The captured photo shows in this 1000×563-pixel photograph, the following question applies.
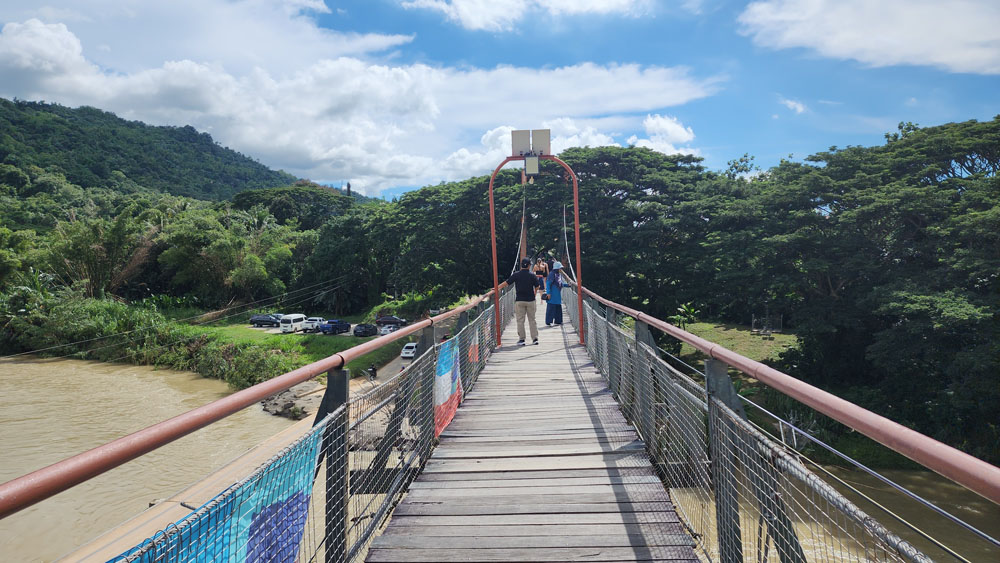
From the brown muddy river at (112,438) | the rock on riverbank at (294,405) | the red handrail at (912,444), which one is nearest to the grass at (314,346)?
the rock on riverbank at (294,405)

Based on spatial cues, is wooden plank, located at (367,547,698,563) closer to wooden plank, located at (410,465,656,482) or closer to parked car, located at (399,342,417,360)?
wooden plank, located at (410,465,656,482)

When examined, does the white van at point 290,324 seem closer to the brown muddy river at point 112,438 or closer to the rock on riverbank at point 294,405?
the brown muddy river at point 112,438

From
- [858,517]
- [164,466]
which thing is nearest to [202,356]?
[164,466]

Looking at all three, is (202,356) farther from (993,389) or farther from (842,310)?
(993,389)

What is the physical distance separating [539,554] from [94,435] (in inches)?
824

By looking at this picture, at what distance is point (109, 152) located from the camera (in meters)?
71.2

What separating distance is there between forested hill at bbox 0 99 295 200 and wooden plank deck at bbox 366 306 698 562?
72.1 meters

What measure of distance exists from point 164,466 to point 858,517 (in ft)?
58.7

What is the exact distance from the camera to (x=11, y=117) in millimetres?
67688

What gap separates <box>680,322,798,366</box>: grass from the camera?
70.1 ft

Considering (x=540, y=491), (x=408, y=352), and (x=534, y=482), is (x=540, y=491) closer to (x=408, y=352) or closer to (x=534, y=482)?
(x=534, y=482)

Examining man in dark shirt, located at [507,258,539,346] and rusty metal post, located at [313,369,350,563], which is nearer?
rusty metal post, located at [313,369,350,563]

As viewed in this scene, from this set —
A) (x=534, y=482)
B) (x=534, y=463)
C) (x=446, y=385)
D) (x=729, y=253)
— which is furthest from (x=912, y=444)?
(x=729, y=253)

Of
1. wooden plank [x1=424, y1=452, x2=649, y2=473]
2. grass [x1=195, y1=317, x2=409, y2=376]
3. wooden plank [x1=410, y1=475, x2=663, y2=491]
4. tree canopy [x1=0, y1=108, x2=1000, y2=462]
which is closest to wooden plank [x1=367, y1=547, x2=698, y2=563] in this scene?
wooden plank [x1=410, y1=475, x2=663, y2=491]
